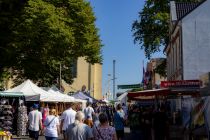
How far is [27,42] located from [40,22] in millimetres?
1792

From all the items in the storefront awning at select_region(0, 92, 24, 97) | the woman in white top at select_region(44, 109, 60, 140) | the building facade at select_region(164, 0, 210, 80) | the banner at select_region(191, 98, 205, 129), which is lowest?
the woman in white top at select_region(44, 109, 60, 140)

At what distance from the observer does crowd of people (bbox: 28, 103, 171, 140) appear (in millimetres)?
10977

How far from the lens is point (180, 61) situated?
128 feet

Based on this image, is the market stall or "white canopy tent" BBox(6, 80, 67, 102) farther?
"white canopy tent" BBox(6, 80, 67, 102)

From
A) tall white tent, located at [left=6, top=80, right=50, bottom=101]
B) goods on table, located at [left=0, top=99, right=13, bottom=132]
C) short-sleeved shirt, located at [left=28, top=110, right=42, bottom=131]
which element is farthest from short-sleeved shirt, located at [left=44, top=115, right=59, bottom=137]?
tall white tent, located at [left=6, top=80, right=50, bottom=101]

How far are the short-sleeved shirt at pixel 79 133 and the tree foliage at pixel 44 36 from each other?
27.0 metres

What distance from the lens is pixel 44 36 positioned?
124ft

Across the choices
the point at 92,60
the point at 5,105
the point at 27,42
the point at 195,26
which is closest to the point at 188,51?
the point at 195,26

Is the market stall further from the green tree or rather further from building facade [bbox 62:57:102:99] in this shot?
building facade [bbox 62:57:102:99]

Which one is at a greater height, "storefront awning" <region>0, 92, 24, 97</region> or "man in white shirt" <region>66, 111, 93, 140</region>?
"storefront awning" <region>0, 92, 24, 97</region>

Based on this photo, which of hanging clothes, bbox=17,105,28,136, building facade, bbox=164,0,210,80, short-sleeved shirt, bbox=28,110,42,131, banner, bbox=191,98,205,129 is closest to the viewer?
banner, bbox=191,98,205,129

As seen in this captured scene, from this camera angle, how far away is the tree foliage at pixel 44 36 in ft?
124

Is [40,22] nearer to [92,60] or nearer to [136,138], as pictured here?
[92,60]

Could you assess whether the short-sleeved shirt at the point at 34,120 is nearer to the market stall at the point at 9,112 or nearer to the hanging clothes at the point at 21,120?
the market stall at the point at 9,112
